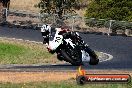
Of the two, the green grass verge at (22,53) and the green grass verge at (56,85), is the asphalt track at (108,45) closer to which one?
the green grass verge at (22,53)

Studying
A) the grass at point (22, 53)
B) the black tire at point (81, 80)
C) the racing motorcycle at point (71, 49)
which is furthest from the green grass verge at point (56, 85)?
the grass at point (22, 53)

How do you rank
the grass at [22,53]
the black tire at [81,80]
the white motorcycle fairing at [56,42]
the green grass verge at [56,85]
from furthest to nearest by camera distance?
the grass at [22,53] → the white motorcycle fairing at [56,42] → the black tire at [81,80] → the green grass verge at [56,85]

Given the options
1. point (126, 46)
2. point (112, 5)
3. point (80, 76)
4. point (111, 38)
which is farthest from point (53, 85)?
point (112, 5)

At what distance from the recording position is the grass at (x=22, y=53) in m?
26.6

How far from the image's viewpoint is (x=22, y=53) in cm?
2988

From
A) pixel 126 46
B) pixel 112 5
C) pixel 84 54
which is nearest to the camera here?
pixel 84 54

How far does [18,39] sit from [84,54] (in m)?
17.9

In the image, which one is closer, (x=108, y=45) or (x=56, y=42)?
(x=56, y=42)

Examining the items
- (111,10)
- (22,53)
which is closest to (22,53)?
(22,53)

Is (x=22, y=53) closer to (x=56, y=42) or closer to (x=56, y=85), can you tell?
(x=56, y=42)

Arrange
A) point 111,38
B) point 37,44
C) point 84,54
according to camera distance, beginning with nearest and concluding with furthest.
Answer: point 84,54 → point 37,44 → point 111,38

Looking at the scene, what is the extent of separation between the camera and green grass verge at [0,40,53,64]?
2658cm

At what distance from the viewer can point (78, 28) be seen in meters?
47.3

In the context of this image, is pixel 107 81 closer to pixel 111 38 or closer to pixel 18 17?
pixel 111 38
